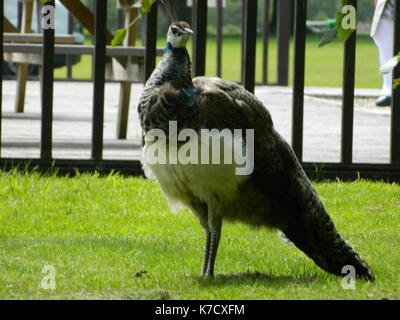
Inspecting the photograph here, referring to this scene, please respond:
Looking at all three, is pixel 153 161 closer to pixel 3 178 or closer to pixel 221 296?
pixel 221 296

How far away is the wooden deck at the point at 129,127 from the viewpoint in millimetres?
9266

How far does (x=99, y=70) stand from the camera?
7750 mm

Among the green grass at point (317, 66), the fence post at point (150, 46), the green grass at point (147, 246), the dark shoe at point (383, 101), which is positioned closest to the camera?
the green grass at point (147, 246)

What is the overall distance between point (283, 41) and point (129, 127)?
6.92m

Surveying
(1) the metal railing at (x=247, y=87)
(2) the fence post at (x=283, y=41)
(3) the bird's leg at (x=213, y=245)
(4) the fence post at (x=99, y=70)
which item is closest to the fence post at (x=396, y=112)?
(1) the metal railing at (x=247, y=87)

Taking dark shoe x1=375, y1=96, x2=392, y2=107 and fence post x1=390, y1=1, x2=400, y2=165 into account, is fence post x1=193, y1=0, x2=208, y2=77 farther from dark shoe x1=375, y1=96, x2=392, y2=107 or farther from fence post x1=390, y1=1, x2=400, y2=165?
dark shoe x1=375, y1=96, x2=392, y2=107

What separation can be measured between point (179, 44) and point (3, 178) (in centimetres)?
290

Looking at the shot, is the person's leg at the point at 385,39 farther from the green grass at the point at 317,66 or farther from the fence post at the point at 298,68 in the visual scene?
the green grass at the point at 317,66

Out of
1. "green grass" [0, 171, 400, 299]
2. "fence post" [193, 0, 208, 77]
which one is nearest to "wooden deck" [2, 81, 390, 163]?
"fence post" [193, 0, 208, 77]

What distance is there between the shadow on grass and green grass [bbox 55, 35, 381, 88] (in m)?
15.0

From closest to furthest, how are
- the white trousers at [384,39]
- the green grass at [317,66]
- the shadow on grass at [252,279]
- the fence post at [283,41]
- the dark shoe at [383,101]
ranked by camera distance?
the shadow on grass at [252,279]
the white trousers at [384,39]
the dark shoe at [383,101]
the fence post at [283,41]
the green grass at [317,66]

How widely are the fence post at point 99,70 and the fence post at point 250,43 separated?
104cm

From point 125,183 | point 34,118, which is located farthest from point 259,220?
point 34,118
